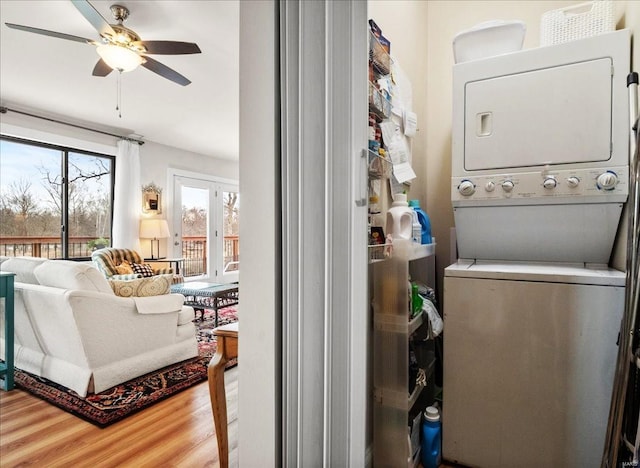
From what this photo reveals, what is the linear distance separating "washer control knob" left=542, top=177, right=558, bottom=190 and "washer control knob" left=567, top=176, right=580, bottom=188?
0.04m

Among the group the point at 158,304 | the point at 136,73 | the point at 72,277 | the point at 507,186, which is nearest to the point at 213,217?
the point at 136,73

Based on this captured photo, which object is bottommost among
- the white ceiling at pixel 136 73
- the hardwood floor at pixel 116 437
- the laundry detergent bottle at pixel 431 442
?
the hardwood floor at pixel 116 437

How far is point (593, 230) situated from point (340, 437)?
1.32 meters

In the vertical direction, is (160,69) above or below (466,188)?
above

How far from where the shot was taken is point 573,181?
4.64 ft

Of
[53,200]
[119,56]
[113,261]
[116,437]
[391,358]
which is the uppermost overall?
[119,56]

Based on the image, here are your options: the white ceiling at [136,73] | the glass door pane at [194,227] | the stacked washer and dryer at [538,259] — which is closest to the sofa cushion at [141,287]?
the white ceiling at [136,73]

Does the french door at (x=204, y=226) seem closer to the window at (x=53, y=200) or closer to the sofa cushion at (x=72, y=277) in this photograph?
the window at (x=53, y=200)

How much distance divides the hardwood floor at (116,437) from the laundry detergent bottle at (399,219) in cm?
105

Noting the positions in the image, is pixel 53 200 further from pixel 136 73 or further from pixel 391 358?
pixel 391 358

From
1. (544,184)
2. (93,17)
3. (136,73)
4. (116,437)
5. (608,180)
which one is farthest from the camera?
(136,73)

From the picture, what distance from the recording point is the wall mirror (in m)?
5.49

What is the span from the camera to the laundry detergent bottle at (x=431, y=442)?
1.44 m

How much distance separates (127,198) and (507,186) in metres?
5.08
